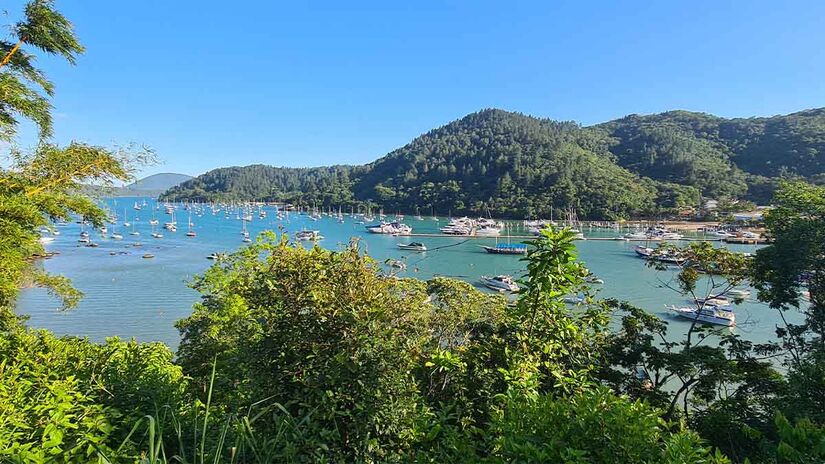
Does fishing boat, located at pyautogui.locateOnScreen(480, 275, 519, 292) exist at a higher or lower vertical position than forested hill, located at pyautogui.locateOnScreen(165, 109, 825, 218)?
lower

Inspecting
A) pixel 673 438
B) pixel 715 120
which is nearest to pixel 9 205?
pixel 673 438

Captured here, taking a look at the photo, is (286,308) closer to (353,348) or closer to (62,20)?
(353,348)

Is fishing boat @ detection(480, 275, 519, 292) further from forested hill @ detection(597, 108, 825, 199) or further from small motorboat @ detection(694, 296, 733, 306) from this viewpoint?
forested hill @ detection(597, 108, 825, 199)

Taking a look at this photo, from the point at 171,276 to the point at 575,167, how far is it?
79619 millimetres

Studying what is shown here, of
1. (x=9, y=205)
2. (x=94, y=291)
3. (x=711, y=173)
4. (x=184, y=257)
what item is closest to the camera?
(x=9, y=205)

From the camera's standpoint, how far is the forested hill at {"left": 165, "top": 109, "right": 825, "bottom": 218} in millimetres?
80312

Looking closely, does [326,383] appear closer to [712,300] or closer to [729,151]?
[712,300]

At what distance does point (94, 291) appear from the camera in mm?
27250

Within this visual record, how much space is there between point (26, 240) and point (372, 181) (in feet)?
418

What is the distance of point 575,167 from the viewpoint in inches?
3514

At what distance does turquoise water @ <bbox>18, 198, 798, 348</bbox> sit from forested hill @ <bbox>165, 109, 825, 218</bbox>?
23392 millimetres

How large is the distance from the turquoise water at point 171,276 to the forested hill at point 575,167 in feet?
76.7

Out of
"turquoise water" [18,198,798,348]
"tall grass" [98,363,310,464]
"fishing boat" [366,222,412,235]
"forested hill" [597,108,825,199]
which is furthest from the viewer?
"forested hill" [597,108,825,199]

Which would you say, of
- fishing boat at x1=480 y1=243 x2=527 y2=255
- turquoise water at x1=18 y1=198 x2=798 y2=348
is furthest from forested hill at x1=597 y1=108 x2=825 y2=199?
fishing boat at x1=480 y1=243 x2=527 y2=255
